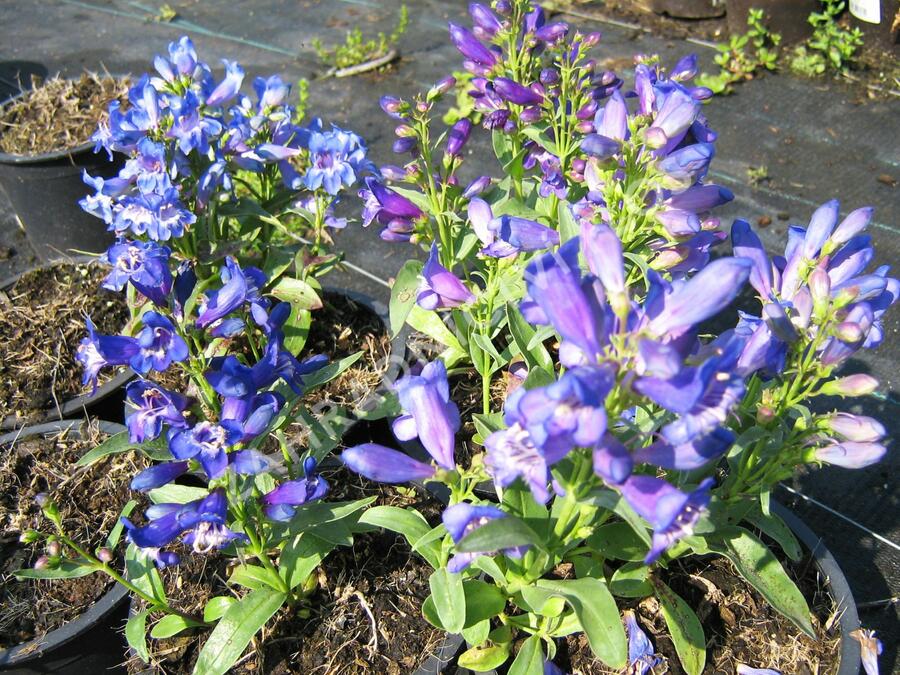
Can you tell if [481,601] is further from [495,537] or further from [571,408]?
[571,408]

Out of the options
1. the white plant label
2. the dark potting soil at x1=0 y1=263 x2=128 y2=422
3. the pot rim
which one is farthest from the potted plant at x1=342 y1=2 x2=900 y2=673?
Result: the white plant label

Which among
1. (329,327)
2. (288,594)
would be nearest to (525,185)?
(329,327)

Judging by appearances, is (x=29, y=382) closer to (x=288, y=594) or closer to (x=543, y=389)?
(x=288, y=594)

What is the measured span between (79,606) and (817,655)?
204 centimetres

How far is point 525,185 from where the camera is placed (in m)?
2.93

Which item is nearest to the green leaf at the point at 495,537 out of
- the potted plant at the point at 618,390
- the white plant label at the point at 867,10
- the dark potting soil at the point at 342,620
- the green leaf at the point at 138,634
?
the potted plant at the point at 618,390

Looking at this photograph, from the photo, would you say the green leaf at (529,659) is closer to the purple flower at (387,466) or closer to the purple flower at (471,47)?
the purple flower at (387,466)

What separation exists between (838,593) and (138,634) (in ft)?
5.92

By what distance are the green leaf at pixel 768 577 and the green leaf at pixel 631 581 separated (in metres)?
0.20

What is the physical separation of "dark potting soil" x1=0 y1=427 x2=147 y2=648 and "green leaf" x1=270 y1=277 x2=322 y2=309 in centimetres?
72

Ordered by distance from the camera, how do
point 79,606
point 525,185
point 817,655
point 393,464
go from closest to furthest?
point 393,464, point 817,655, point 79,606, point 525,185

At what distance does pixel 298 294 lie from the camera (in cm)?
281

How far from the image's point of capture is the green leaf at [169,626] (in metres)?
2.06

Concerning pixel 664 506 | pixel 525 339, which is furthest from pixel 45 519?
pixel 664 506
